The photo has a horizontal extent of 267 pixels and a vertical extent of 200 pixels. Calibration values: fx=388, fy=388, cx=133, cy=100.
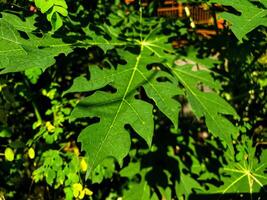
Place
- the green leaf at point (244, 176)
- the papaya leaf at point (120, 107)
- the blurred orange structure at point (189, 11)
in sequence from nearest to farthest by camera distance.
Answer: the papaya leaf at point (120, 107), the green leaf at point (244, 176), the blurred orange structure at point (189, 11)

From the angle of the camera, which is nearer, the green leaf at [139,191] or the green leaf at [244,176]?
the green leaf at [244,176]

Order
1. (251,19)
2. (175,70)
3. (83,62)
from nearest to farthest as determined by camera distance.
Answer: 1. (251,19)
2. (175,70)
3. (83,62)

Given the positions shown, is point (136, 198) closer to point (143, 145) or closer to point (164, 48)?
point (143, 145)

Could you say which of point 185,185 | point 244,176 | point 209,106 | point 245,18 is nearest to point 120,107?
point 209,106

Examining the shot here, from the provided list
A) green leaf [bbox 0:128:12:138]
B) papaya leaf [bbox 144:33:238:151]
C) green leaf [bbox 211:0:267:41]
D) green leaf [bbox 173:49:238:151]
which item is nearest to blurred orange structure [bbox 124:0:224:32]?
papaya leaf [bbox 144:33:238:151]

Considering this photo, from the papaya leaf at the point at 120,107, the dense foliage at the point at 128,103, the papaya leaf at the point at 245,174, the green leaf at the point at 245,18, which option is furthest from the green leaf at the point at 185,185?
the green leaf at the point at 245,18

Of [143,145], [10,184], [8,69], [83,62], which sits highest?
[8,69]

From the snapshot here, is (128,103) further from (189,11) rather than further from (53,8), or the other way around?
(189,11)

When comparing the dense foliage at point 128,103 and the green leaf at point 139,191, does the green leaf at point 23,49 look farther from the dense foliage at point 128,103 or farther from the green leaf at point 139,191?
the green leaf at point 139,191

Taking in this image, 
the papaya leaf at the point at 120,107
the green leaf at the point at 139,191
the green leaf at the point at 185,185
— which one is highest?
the papaya leaf at the point at 120,107

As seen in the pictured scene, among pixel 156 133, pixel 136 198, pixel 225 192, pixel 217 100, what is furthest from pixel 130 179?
pixel 217 100
